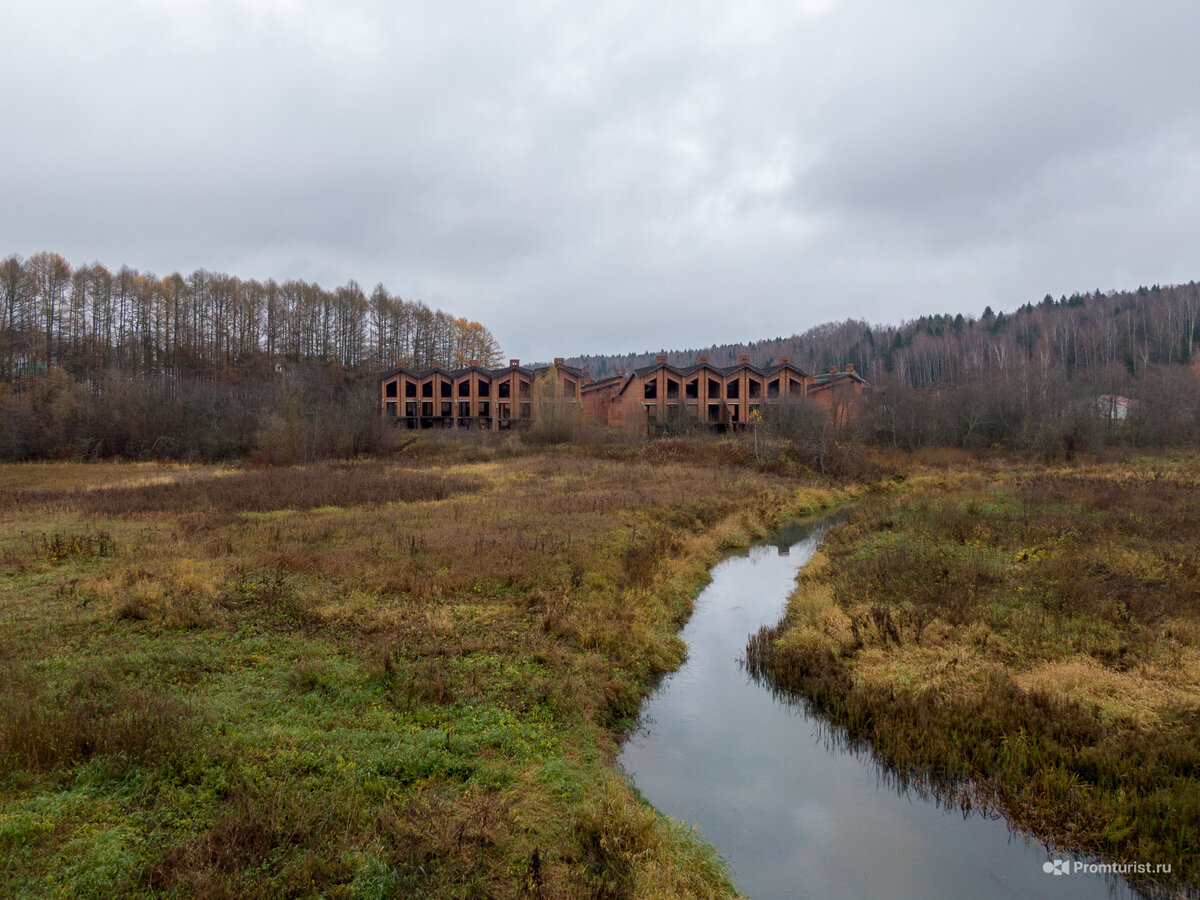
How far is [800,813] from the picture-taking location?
23.5ft

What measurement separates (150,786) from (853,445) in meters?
43.9

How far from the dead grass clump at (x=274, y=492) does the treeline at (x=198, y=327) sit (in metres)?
33.0

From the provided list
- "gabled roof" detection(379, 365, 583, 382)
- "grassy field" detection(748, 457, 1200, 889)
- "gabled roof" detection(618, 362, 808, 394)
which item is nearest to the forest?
"gabled roof" detection(379, 365, 583, 382)

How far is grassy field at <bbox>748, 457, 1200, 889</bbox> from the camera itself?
21.7ft

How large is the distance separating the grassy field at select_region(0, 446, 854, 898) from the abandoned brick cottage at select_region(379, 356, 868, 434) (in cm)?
3507

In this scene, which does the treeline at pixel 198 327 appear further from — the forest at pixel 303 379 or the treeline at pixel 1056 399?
the treeline at pixel 1056 399

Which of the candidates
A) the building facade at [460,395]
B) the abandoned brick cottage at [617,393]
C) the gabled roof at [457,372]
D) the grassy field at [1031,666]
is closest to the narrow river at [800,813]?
the grassy field at [1031,666]

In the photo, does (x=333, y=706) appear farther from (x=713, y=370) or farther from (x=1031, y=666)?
(x=713, y=370)

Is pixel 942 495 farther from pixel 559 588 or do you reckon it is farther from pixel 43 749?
pixel 43 749

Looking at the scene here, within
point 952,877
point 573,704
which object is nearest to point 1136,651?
point 952,877

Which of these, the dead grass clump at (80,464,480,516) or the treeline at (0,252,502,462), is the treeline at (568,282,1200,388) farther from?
the dead grass clump at (80,464,480,516)

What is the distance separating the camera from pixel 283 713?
7297mm

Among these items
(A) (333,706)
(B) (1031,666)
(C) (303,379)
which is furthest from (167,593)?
(C) (303,379)

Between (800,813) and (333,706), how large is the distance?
5.73 metres
